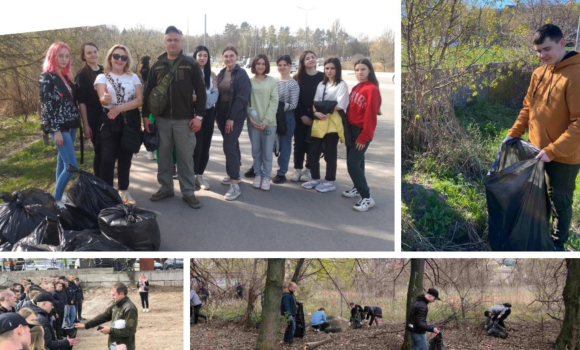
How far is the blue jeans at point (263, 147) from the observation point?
15.6ft

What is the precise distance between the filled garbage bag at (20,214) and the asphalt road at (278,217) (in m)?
0.81

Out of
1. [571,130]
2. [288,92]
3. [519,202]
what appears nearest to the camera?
[571,130]

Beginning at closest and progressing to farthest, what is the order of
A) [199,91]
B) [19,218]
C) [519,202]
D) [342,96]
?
[519,202] < [19,218] < [199,91] < [342,96]

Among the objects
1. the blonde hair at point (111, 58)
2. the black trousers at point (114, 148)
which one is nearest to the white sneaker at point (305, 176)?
the black trousers at point (114, 148)

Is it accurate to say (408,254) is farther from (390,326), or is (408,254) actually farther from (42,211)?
(42,211)

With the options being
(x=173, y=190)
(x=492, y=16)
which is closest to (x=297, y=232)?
(x=173, y=190)

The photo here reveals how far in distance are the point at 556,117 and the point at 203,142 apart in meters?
2.88

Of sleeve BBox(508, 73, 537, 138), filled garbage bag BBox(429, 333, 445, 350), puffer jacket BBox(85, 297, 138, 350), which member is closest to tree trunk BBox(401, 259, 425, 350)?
filled garbage bag BBox(429, 333, 445, 350)

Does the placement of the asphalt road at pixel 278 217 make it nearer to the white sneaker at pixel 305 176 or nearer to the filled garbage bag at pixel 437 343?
the white sneaker at pixel 305 176

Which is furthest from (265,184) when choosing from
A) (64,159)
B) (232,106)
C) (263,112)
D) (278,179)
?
(64,159)

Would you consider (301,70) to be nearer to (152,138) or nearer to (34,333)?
(152,138)

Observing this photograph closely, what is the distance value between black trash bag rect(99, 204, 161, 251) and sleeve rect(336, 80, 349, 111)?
1.84m

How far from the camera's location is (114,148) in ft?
14.3

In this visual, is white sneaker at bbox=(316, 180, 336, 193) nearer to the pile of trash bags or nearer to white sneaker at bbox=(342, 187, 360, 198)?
white sneaker at bbox=(342, 187, 360, 198)
